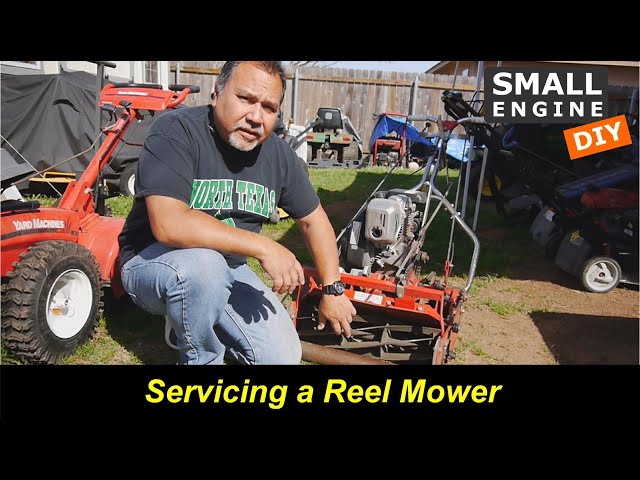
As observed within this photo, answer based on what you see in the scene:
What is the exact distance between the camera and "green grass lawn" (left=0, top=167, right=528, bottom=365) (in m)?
2.97

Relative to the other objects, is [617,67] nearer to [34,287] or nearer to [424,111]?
[424,111]

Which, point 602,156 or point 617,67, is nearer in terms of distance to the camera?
point 602,156

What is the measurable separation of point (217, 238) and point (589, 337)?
2856mm

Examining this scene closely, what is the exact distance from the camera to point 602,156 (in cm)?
643

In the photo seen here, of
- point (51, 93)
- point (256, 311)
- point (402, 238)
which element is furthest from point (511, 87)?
point (51, 93)

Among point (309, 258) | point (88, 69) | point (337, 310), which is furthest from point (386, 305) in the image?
point (88, 69)

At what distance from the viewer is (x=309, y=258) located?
4828mm

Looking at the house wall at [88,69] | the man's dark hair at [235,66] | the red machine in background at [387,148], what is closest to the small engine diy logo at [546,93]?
the man's dark hair at [235,66]

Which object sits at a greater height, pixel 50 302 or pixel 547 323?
pixel 50 302

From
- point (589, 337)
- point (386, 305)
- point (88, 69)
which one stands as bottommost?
point (589, 337)

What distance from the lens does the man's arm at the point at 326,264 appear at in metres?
2.38

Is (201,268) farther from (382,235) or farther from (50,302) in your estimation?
(382,235)

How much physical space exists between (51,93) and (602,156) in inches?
266

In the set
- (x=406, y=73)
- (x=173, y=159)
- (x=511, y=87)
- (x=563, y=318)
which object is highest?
(x=406, y=73)
